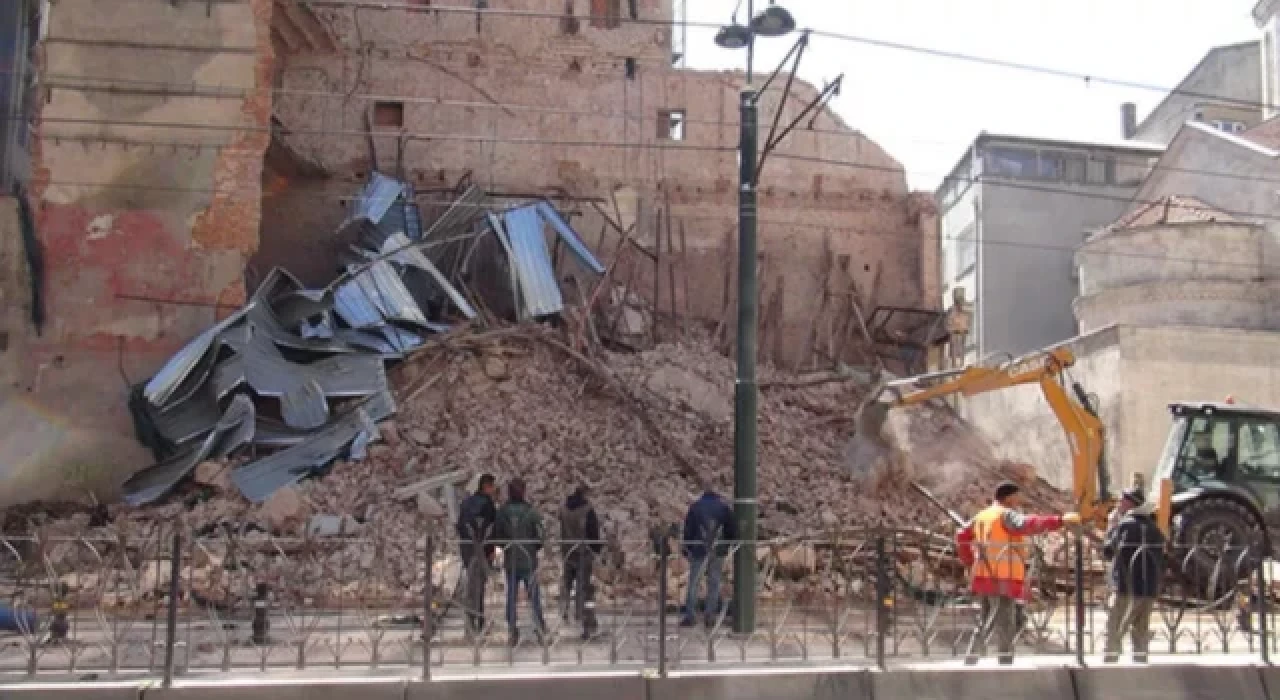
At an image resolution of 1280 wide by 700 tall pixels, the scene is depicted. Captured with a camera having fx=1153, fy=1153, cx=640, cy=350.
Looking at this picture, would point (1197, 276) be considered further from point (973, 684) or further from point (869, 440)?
point (973, 684)

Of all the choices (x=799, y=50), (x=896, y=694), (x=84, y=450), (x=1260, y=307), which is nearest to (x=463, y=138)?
(x=84, y=450)

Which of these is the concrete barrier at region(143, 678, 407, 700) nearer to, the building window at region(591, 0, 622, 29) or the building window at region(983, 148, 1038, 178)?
the building window at region(591, 0, 622, 29)

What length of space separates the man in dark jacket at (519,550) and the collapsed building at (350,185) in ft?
29.1

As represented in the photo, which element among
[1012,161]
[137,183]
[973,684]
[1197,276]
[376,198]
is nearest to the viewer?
[973,684]

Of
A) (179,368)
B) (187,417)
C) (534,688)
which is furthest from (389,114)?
(534,688)

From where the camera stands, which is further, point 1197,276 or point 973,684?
point 1197,276

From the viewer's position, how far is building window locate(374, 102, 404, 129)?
25.2 meters

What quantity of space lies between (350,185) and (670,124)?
719cm

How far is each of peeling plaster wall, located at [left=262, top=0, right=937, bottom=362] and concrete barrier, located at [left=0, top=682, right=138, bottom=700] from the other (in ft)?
55.3

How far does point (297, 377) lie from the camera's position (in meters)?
18.7

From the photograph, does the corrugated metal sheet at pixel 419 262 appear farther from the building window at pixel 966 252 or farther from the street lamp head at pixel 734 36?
the building window at pixel 966 252

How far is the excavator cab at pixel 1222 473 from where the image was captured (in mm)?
14703

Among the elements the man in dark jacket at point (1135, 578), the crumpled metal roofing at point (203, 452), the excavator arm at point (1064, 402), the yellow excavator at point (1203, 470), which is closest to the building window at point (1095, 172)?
the excavator arm at point (1064, 402)

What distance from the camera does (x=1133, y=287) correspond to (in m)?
30.8
